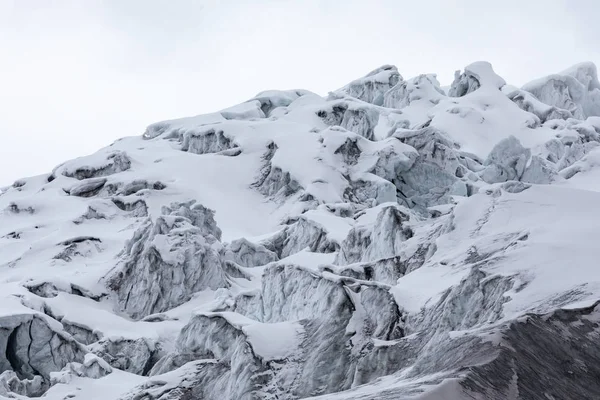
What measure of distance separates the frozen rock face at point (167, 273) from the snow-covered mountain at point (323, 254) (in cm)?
13

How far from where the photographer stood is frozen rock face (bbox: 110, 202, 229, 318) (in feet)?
159

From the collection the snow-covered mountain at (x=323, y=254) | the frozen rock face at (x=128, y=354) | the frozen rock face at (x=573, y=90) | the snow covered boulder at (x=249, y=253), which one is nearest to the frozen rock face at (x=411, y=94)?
the snow-covered mountain at (x=323, y=254)

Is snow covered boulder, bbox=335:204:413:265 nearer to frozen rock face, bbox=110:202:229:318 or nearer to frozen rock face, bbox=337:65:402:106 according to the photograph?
frozen rock face, bbox=110:202:229:318

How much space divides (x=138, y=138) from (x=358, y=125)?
27040 millimetres

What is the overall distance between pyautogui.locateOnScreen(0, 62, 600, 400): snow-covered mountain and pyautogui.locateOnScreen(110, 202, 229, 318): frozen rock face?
0.13 m

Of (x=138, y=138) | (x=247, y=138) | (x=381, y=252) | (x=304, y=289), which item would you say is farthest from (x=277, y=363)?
(x=138, y=138)

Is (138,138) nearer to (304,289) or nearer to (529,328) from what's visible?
(304,289)

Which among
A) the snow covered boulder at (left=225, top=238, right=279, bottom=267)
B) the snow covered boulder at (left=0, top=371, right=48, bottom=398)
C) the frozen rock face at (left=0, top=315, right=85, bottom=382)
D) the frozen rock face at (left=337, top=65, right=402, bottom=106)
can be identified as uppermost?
the frozen rock face at (left=337, top=65, right=402, bottom=106)

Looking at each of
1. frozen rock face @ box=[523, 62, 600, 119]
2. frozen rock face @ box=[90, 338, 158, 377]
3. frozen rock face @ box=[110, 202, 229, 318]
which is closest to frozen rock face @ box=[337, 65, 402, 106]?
frozen rock face @ box=[523, 62, 600, 119]

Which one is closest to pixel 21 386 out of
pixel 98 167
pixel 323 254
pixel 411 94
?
pixel 323 254

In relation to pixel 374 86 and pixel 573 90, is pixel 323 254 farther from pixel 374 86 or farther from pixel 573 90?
pixel 573 90

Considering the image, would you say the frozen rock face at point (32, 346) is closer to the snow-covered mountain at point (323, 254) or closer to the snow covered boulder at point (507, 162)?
the snow-covered mountain at point (323, 254)

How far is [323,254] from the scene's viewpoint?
46.8 metres

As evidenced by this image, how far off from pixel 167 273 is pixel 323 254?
992 cm
